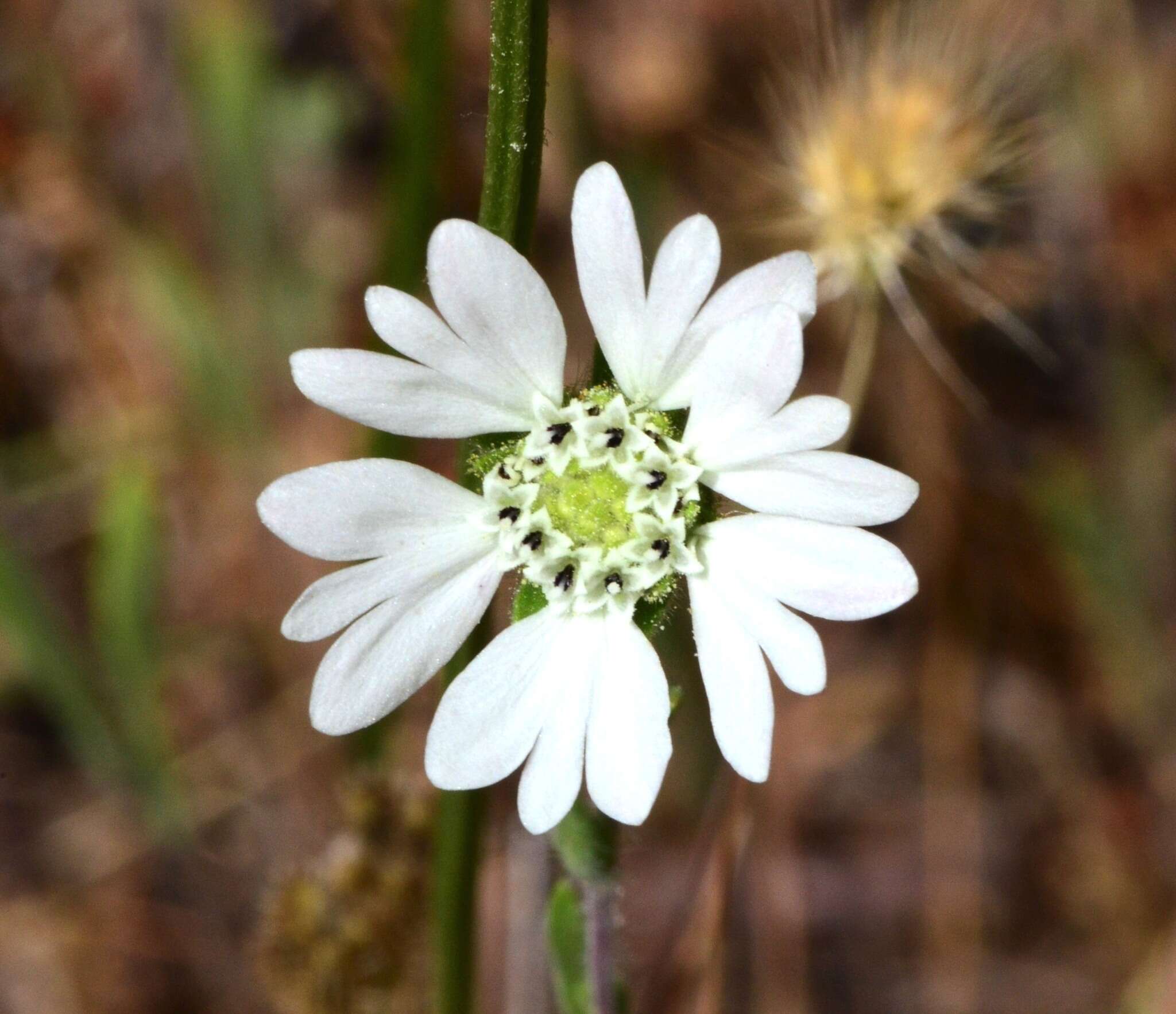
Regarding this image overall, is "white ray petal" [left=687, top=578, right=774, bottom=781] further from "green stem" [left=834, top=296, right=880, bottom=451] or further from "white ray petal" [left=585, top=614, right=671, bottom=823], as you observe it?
"green stem" [left=834, top=296, right=880, bottom=451]

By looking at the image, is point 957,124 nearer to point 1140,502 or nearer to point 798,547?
point 798,547

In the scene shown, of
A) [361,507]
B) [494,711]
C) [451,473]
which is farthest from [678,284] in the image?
[451,473]

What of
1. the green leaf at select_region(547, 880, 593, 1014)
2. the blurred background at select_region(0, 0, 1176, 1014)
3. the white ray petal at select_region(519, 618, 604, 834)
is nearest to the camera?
the white ray petal at select_region(519, 618, 604, 834)

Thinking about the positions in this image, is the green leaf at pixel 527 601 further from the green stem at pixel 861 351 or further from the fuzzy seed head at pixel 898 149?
the fuzzy seed head at pixel 898 149

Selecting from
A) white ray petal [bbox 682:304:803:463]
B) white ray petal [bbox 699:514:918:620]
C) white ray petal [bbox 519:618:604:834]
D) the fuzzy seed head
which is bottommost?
white ray petal [bbox 519:618:604:834]

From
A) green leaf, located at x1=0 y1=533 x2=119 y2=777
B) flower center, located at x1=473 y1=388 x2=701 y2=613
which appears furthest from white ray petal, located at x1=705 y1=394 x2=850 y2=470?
green leaf, located at x1=0 y1=533 x2=119 y2=777

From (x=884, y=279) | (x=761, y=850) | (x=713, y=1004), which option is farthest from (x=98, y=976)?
(x=884, y=279)
